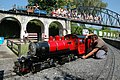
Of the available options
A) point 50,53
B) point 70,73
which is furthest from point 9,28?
point 70,73

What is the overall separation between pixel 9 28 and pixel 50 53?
24100 millimetres

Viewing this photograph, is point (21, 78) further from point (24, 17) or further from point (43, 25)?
point (43, 25)

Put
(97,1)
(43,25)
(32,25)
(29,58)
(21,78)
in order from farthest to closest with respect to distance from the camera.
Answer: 1. (97,1)
2. (32,25)
3. (43,25)
4. (29,58)
5. (21,78)

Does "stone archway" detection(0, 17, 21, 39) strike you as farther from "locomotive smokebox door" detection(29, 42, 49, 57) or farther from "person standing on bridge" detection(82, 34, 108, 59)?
"locomotive smokebox door" detection(29, 42, 49, 57)

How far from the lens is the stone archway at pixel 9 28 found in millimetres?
32844

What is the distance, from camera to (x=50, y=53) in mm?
11438

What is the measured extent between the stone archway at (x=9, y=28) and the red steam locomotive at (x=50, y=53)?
2150cm

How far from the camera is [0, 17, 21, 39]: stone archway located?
32.8 meters

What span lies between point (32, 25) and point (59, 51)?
24.9 meters

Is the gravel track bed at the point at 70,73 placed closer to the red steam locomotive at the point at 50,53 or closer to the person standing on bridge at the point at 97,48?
the red steam locomotive at the point at 50,53

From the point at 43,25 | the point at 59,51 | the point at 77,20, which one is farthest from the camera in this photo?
the point at 77,20

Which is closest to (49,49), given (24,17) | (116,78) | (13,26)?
(116,78)

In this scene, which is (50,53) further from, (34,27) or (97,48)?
(34,27)

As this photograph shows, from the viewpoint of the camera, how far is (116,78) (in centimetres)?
951
